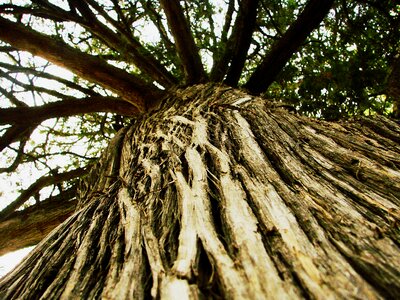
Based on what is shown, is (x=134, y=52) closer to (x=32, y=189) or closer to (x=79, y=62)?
(x=79, y=62)

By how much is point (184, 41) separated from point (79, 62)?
1.00 m

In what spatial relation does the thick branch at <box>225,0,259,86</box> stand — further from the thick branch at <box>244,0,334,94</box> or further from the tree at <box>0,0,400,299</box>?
the tree at <box>0,0,400,299</box>

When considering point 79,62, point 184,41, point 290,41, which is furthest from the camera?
point 184,41

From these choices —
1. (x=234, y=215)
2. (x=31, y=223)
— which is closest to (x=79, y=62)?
(x=31, y=223)

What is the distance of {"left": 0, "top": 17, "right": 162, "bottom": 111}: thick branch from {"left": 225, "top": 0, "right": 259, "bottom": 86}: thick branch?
88 centimetres

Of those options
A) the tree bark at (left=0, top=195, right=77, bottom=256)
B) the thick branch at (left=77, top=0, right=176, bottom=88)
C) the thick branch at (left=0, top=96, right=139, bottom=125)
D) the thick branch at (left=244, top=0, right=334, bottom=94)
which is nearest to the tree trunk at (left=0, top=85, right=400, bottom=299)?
the thick branch at (left=244, top=0, right=334, bottom=94)

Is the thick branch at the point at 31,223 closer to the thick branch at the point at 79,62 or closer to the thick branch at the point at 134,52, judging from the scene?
the thick branch at the point at 79,62

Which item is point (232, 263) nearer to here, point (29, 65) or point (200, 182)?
point (200, 182)

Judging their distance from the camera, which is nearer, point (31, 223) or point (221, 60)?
point (31, 223)

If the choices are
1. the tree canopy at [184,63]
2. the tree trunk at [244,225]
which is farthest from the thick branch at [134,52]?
the tree trunk at [244,225]

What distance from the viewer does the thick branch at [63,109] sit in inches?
112

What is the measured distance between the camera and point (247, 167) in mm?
1044

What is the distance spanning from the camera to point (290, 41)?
10.1 feet

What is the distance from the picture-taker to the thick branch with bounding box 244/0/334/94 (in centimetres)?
289
